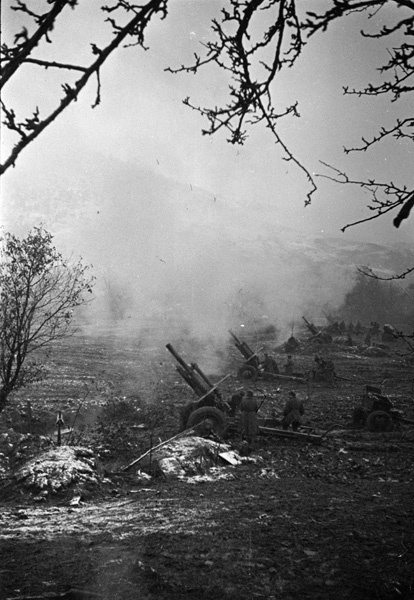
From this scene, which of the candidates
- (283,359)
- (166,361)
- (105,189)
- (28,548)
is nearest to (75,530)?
(28,548)

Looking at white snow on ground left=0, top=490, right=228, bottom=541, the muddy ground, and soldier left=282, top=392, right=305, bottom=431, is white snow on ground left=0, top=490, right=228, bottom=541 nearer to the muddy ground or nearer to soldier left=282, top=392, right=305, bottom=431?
the muddy ground

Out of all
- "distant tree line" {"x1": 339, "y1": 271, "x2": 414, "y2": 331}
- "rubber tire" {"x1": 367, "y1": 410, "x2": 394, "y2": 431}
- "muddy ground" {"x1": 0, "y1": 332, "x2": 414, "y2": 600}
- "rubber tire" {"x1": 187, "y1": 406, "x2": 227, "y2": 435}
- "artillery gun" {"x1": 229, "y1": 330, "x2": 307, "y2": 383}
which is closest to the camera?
"muddy ground" {"x1": 0, "y1": 332, "x2": 414, "y2": 600}

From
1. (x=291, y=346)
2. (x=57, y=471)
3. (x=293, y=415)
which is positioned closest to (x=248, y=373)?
(x=293, y=415)

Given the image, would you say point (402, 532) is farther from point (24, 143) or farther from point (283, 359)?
point (283, 359)

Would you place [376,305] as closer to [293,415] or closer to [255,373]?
[255,373]

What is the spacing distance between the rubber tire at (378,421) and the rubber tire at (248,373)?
7.72 m

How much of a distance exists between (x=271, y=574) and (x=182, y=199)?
9591 cm

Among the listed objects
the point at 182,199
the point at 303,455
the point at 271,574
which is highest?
the point at 182,199

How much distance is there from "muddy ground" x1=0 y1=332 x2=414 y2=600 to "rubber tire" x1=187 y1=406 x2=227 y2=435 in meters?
0.90

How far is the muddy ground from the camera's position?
377 centimetres

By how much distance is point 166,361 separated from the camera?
22500mm

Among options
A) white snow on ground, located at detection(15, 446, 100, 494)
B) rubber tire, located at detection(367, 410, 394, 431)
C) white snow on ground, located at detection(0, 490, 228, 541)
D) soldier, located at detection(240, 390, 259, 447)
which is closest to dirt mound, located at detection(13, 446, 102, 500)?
white snow on ground, located at detection(15, 446, 100, 494)

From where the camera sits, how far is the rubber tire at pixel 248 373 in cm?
1839

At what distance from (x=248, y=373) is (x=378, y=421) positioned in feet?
26.6
